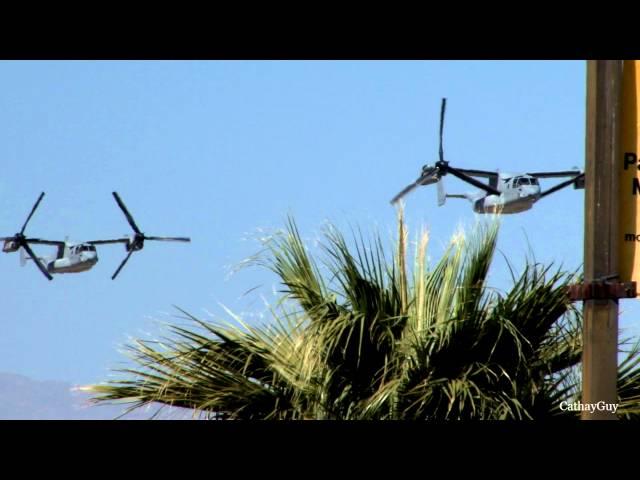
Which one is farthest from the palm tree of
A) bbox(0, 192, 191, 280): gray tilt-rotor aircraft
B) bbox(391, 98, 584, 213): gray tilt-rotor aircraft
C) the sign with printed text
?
bbox(0, 192, 191, 280): gray tilt-rotor aircraft

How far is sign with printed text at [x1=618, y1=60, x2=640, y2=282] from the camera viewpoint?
16.3ft

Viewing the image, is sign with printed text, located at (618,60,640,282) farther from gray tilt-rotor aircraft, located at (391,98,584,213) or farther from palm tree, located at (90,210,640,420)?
gray tilt-rotor aircraft, located at (391,98,584,213)

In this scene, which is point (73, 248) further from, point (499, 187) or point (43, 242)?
point (499, 187)

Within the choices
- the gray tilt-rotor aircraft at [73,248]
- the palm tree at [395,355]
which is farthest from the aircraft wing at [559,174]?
the palm tree at [395,355]

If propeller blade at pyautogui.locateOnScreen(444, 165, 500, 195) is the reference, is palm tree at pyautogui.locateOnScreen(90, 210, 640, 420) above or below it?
below

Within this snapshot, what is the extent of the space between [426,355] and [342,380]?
1.75 feet

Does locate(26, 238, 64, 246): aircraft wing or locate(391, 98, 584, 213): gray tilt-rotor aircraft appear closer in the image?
locate(391, 98, 584, 213): gray tilt-rotor aircraft

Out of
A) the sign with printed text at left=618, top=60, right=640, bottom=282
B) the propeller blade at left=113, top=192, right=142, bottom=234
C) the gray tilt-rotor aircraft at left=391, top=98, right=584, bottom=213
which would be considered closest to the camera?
the sign with printed text at left=618, top=60, right=640, bottom=282

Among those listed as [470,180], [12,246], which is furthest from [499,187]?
[12,246]

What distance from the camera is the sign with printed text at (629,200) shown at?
4.96 meters

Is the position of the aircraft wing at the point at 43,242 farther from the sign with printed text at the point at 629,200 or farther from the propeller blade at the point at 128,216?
the sign with printed text at the point at 629,200

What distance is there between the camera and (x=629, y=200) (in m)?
5.00

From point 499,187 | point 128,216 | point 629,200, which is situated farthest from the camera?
point 128,216
